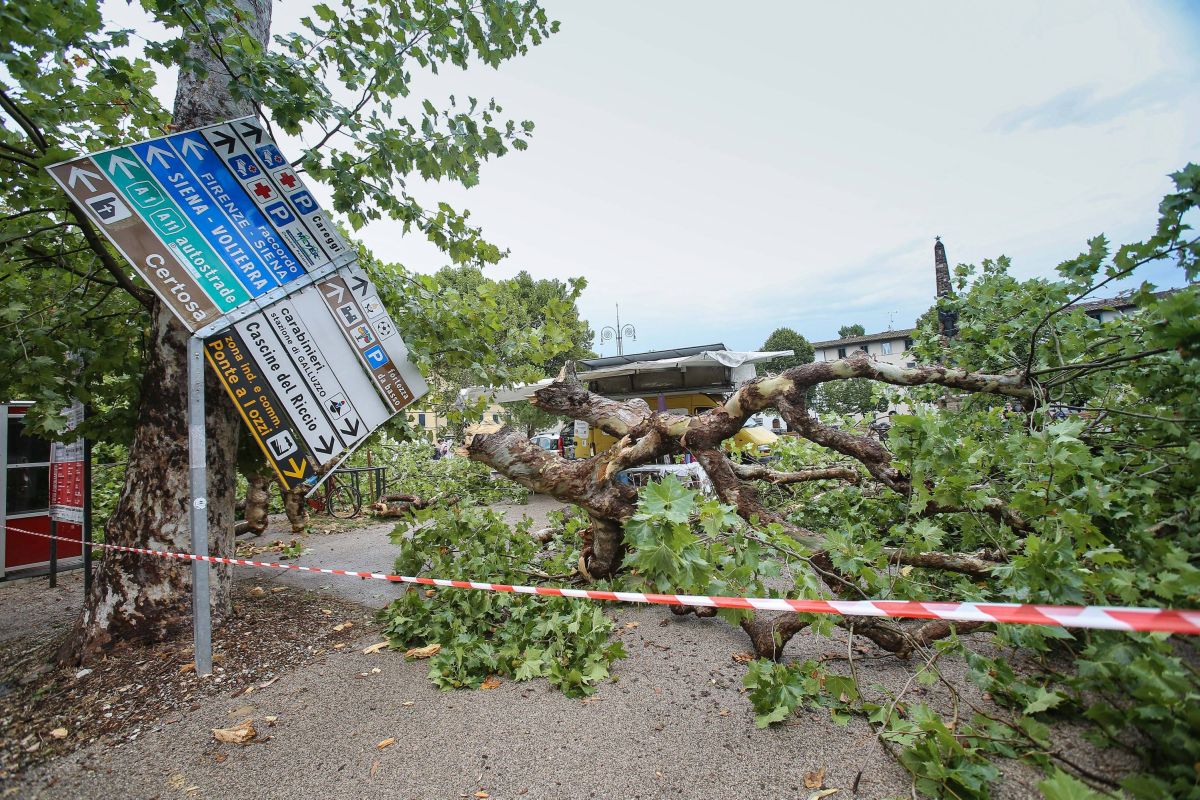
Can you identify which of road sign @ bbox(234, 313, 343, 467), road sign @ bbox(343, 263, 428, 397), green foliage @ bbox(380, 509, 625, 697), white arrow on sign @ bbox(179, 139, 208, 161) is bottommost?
green foliage @ bbox(380, 509, 625, 697)

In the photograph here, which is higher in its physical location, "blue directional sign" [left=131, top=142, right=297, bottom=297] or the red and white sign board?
"blue directional sign" [left=131, top=142, right=297, bottom=297]

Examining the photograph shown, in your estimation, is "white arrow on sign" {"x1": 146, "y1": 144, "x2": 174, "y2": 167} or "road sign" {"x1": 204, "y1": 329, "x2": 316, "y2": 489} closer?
"white arrow on sign" {"x1": 146, "y1": 144, "x2": 174, "y2": 167}

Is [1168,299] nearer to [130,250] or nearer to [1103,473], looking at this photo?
[1103,473]

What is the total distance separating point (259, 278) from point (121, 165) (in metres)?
0.82

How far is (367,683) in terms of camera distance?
3123 mm

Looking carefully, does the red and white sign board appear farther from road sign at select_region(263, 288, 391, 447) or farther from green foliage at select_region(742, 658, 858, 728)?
green foliage at select_region(742, 658, 858, 728)

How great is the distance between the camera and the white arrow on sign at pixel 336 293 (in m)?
3.46

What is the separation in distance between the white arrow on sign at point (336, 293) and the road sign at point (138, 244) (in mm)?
621

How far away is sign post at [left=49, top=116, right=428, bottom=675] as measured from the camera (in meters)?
2.90

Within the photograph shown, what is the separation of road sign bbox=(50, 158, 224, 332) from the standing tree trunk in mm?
846

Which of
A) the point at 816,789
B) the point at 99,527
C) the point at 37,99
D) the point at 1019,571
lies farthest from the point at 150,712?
the point at 99,527

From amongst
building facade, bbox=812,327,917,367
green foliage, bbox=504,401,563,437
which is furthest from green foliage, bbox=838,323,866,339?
green foliage, bbox=504,401,563,437

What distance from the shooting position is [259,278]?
10.5 feet

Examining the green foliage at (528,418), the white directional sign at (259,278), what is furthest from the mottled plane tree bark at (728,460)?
the green foliage at (528,418)
